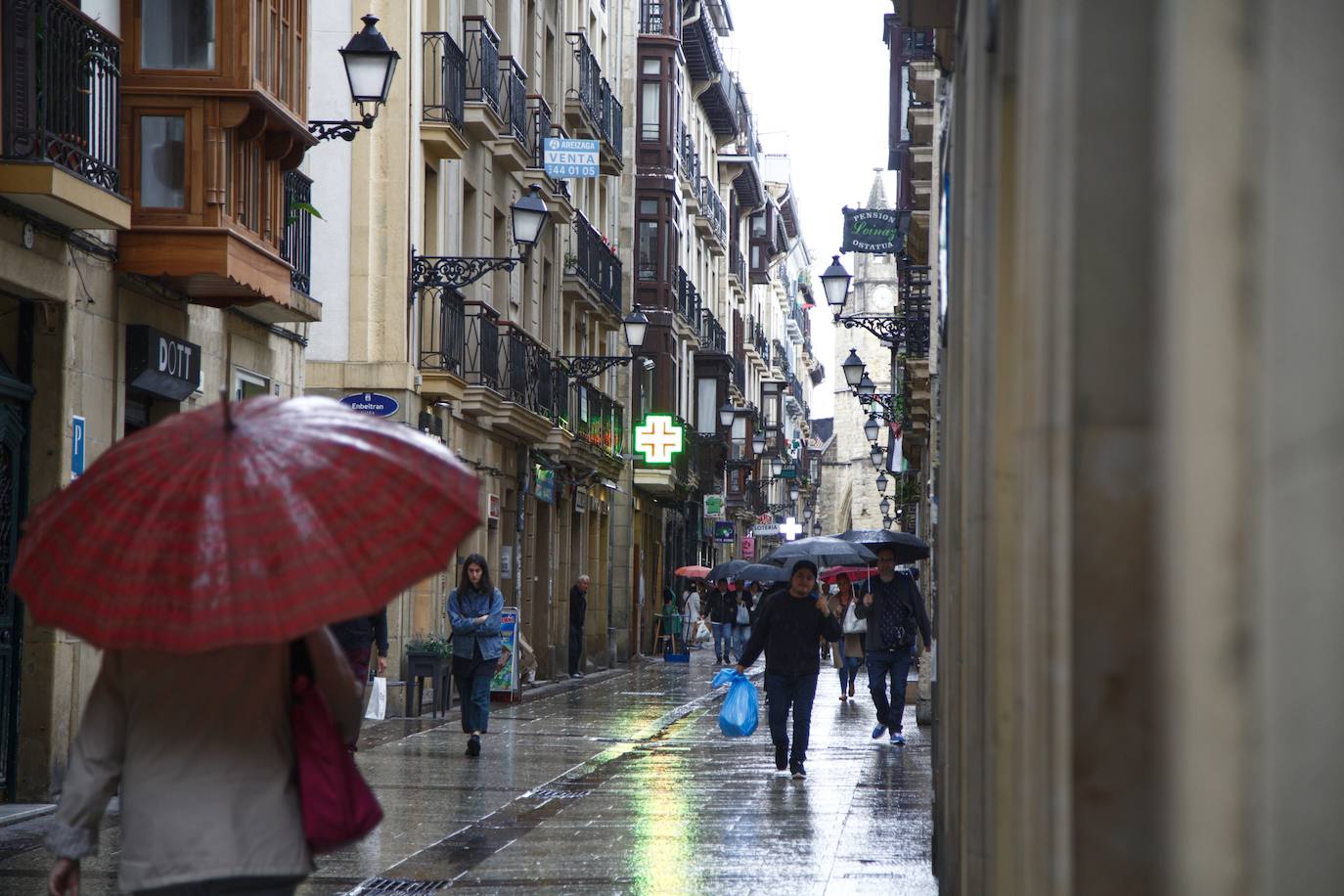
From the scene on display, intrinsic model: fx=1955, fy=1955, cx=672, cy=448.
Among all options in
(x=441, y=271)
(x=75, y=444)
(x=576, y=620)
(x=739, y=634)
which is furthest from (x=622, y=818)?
(x=739, y=634)

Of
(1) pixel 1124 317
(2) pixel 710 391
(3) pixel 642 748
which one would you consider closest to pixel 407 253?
(3) pixel 642 748

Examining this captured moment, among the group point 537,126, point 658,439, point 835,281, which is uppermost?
point 537,126

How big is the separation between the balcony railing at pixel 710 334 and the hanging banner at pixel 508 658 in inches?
1373

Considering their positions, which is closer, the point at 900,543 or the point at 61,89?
the point at 61,89

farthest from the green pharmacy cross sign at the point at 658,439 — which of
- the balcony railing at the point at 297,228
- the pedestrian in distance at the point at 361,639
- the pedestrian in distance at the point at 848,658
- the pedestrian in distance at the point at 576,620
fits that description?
the pedestrian in distance at the point at 361,639

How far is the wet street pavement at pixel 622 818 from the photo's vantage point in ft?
32.4

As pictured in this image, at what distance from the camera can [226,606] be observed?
4.37 meters

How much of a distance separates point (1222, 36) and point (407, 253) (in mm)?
22272

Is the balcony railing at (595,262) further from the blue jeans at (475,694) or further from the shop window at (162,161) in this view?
A: the shop window at (162,161)

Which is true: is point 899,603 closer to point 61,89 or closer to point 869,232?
point 61,89

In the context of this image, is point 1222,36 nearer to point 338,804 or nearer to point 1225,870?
point 1225,870

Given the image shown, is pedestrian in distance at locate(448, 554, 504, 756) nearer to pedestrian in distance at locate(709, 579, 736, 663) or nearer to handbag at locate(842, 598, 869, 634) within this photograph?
handbag at locate(842, 598, 869, 634)

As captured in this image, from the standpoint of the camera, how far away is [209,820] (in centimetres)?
449

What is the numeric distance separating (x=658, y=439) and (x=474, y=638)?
28316mm
